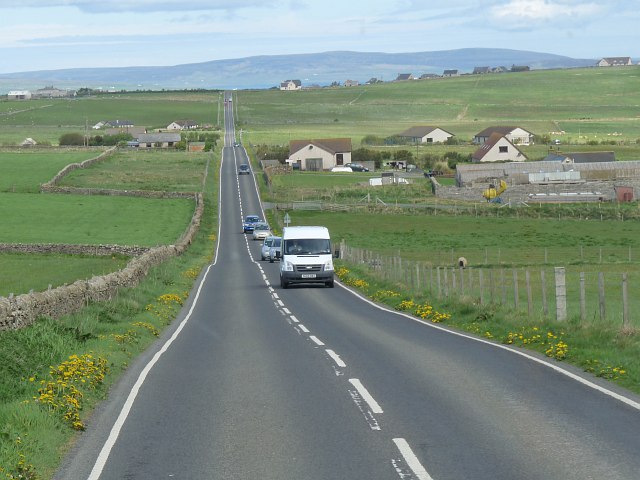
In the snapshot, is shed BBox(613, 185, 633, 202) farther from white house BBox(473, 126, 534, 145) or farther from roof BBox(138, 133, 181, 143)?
roof BBox(138, 133, 181, 143)

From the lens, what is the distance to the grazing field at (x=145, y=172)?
108 meters

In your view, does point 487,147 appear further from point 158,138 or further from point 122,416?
point 122,416

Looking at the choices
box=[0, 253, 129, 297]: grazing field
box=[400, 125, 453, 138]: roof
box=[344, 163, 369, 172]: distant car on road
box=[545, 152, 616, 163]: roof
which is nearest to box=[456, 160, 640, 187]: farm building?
box=[545, 152, 616, 163]: roof

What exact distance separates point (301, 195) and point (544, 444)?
99.7 meters

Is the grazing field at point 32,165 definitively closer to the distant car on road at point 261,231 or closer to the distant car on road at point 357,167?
the distant car on road at point 261,231

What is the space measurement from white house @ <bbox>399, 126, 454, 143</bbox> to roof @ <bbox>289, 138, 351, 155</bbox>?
124 ft

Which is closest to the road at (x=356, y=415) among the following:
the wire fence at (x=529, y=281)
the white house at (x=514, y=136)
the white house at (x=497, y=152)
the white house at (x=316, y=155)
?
the wire fence at (x=529, y=281)

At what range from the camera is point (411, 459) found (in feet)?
34.5

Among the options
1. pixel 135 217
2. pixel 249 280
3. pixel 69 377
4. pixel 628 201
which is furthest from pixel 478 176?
pixel 69 377

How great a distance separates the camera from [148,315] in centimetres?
2778

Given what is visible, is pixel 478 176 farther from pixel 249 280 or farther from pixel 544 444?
pixel 544 444

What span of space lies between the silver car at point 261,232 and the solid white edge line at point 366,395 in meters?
65.1

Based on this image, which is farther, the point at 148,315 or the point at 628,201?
the point at 628,201

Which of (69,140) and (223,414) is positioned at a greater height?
(69,140)
